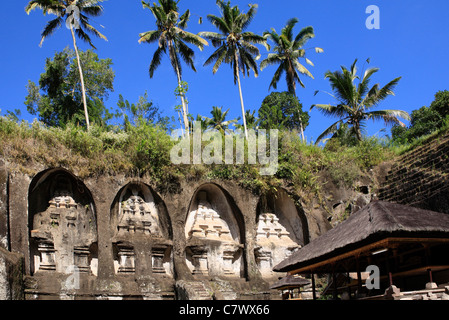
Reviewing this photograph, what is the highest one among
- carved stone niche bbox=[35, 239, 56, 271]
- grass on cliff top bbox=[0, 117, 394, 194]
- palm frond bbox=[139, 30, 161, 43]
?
palm frond bbox=[139, 30, 161, 43]

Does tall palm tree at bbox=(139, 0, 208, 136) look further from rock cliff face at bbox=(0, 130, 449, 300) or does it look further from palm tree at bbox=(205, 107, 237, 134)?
palm tree at bbox=(205, 107, 237, 134)

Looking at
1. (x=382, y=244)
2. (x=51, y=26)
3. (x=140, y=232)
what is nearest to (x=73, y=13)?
(x=51, y=26)

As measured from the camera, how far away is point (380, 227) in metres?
9.34

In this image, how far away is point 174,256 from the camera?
16.6 metres

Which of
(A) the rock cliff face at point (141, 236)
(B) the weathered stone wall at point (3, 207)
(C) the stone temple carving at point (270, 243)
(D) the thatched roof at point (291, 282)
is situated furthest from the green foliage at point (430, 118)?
(B) the weathered stone wall at point (3, 207)

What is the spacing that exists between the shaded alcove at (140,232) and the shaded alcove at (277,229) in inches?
145

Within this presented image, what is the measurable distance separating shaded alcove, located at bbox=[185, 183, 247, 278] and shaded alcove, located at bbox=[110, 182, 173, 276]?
3.31ft

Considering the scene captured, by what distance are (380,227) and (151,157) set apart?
988 centimetres

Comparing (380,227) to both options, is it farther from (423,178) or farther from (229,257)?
(229,257)

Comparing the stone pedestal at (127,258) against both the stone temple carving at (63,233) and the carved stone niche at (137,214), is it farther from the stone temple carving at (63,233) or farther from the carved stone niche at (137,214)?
the stone temple carving at (63,233)

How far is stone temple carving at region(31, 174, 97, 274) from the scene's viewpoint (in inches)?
595

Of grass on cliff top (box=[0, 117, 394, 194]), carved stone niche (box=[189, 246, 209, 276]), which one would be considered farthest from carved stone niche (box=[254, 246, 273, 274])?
grass on cliff top (box=[0, 117, 394, 194])
